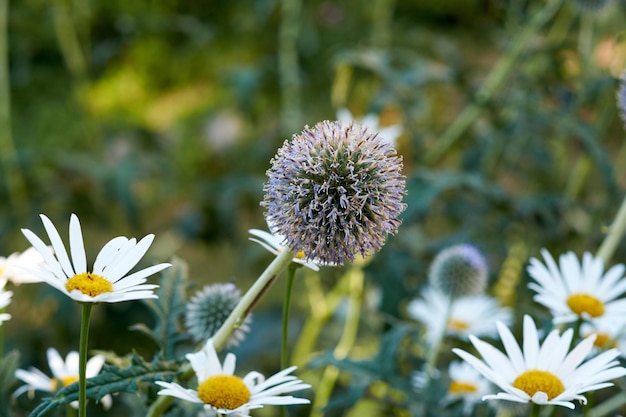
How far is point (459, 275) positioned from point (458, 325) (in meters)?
0.21

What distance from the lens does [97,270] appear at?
2.53 ft

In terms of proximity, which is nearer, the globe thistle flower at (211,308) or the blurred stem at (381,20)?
the globe thistle flower at (211,308)

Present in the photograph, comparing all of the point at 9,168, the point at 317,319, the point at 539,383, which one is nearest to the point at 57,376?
the point at 539,383

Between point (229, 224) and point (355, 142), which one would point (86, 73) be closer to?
point (229, 224)

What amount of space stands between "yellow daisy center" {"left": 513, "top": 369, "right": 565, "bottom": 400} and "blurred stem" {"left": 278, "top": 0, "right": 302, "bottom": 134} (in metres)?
1.37

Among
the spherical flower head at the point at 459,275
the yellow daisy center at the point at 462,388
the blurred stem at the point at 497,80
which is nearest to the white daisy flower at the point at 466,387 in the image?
the yellow daisy center at the point at 462,388

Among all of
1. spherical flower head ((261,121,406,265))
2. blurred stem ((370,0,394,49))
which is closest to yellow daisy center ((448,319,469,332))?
spherical flower head ((261,121,406,265))

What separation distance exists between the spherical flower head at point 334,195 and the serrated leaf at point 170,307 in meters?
0.20

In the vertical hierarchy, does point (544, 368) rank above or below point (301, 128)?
below

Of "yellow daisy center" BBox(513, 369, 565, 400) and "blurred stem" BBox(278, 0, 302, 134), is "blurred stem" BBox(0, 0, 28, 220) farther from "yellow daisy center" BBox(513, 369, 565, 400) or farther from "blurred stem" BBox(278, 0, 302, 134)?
"yellow daisy center" BBox(513, 369, 565, 400)

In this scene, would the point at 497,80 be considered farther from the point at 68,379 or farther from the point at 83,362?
the point at 83,362

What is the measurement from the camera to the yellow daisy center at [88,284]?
723 millimetres

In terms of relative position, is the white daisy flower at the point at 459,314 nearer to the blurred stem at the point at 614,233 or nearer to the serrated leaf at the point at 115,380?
the blurred stem at the point at 614,233

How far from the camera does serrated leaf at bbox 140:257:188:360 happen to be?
2.91 feet
